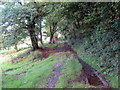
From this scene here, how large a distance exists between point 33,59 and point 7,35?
351 cm

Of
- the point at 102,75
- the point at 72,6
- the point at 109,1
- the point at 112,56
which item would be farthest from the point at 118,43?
the point at 72,6

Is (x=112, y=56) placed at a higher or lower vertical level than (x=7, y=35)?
lower

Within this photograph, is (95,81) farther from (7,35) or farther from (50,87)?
(7,35)

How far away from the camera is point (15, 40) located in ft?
34.8

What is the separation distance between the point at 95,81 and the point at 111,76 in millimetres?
737

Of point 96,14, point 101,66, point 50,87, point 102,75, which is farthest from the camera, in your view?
point 96,14

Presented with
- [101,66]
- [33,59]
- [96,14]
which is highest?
[96,14]

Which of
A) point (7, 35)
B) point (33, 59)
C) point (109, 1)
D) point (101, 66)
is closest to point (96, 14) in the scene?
point (109, 1)

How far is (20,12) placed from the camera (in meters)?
9.40

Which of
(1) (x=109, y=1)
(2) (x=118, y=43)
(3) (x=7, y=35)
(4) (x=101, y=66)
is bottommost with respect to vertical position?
(4) (x=101, y=66)

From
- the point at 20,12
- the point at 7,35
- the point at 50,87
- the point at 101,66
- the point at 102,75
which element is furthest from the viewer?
the point at 7,35

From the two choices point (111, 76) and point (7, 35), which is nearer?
point (111, 76)

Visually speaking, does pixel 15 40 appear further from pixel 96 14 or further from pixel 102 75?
pixel 102 75

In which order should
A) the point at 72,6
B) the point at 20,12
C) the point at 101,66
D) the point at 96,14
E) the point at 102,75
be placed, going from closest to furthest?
the point at 102,75, the point at 101,66, the point at 96,14, the point at 72,6, the point at 20,12
